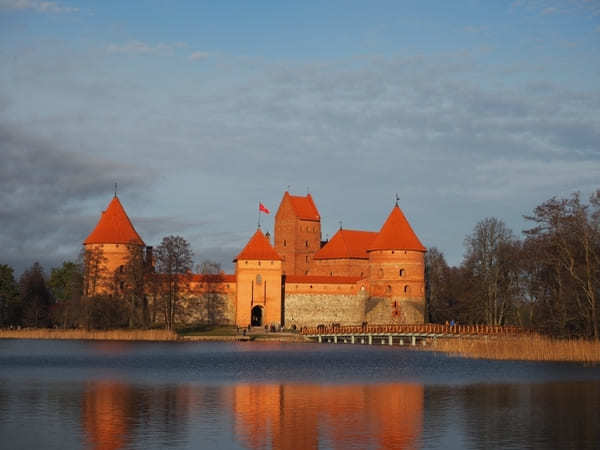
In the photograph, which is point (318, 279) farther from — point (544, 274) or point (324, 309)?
point (544, 274)

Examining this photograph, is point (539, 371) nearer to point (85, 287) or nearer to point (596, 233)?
point (596, 233)

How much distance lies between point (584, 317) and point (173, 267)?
2458 centimetres

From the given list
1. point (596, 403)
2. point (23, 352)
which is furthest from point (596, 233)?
point (23, 352)

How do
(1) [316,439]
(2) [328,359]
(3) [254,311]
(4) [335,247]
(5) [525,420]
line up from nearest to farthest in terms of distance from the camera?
(1) [316,439] < (5) [525,420] < (2) [328,359] < (3) [254,311] < (4) [335,247]

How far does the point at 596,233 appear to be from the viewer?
2625 cm

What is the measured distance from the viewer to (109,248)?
47.3m

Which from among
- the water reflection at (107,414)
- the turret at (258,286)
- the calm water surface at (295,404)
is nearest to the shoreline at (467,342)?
the calm water surface at (295,404)

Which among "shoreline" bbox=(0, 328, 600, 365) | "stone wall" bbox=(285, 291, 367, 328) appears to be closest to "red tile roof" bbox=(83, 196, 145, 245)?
"shoreline" bbox=(0, 328, 600, 365)

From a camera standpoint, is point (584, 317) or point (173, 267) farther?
point (173, 267)

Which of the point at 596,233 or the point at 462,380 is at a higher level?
the point at 596,233

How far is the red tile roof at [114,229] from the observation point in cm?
4747

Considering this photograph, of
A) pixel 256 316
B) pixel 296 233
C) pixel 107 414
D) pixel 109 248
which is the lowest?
pixel 107 414

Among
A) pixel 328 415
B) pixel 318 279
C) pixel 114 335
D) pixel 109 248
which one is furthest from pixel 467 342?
pixel 109 248

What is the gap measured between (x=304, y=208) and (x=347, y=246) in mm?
6515
